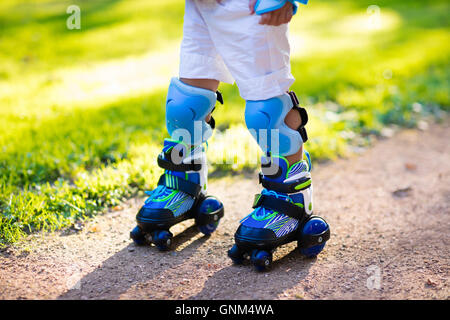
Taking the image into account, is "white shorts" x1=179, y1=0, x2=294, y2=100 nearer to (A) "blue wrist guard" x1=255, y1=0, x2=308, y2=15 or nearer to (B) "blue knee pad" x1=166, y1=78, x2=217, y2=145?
(A) "blue wrist guard" x1=255, y1=0, x2=308, y2=15

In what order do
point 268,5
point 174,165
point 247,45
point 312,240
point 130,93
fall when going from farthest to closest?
point 130,93
point 174,165
point 312,240
point 247,45
point 268,5

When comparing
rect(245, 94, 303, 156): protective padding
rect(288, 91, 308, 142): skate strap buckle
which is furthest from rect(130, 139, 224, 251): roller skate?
rect(288, 91, 308, 142): skate strap buckle

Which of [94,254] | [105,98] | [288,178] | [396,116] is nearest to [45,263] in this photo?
[94,254]

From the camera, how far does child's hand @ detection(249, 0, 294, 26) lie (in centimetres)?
189

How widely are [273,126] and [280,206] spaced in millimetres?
364

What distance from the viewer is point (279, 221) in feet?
7.12

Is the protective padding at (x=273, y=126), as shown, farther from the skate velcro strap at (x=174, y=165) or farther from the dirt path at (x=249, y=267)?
the dirt path at (x=249, y=267)

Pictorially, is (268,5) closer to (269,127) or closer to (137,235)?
(269,127)

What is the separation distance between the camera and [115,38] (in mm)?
6922

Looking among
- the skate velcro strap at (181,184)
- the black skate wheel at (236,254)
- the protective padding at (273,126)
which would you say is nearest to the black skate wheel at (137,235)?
the skate velcro strap at (181,184)

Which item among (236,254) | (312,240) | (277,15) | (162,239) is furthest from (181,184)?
(277,15)

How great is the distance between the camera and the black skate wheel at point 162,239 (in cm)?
228

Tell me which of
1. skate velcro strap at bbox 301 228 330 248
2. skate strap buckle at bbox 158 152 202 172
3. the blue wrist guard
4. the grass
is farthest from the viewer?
the grass

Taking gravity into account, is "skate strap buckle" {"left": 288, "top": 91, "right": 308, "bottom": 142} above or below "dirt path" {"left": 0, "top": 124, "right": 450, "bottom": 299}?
above
